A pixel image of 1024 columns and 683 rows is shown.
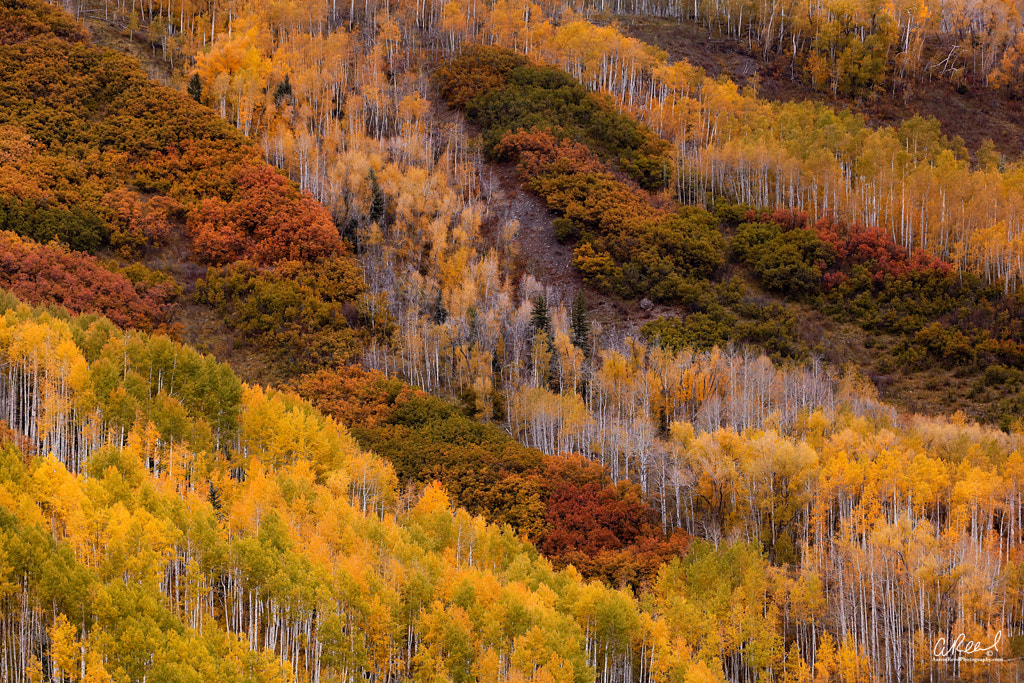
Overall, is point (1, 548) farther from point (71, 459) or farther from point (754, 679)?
point (754, 679)

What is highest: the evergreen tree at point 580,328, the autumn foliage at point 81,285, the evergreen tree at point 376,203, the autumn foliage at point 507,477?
the evergreen tree at point 376,203

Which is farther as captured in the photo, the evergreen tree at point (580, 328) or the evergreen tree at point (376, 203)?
the evergreen tree at point (376, 203)

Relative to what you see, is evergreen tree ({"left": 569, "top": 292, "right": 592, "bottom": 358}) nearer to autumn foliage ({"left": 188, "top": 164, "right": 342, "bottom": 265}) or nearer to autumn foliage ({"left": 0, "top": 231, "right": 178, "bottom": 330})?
autumn foliage ({"left": 188, "top": 164, "right": 342, "bottom": 265})

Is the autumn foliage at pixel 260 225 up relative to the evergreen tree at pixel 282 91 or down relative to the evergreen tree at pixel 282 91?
down
